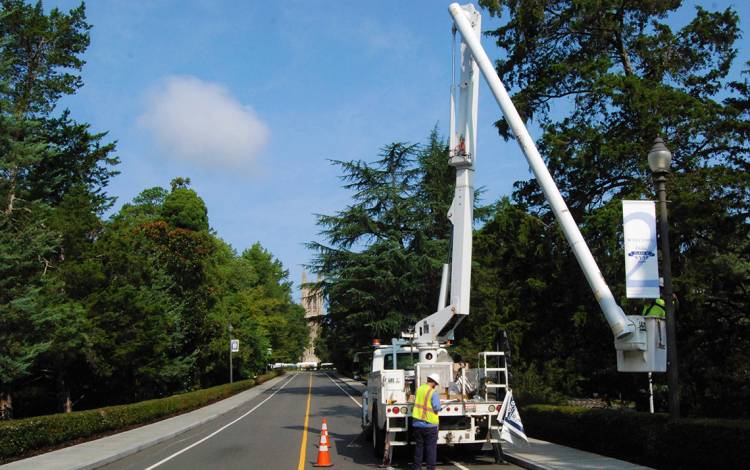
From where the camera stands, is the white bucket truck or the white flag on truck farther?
the white flag on truck

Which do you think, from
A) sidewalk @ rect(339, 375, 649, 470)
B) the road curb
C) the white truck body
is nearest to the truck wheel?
sidewalk @ rect(339, 375, 649, 470)

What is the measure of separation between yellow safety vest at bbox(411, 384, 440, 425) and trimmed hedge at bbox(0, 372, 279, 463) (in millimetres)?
9531

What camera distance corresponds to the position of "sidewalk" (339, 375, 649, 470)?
12008 millimetres

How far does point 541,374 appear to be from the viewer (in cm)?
2267

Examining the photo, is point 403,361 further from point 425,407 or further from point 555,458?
point 425,407

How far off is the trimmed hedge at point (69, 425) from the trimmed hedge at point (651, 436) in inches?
476

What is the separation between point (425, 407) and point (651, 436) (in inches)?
160

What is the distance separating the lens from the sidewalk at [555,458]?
12008 millimetres

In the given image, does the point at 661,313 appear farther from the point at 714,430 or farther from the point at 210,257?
the point at 210,257

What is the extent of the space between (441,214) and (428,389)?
2973cm

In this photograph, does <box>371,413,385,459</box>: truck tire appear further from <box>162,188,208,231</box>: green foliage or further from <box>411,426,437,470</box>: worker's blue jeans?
<box>162,188,208,231</box>: green foliage

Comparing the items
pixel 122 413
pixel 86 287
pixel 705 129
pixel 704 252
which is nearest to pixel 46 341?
pixel 122 413

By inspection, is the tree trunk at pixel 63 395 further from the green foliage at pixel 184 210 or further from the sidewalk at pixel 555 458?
the sidewalk at pixel 555 458

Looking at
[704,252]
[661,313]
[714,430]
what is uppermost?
[704,252]
